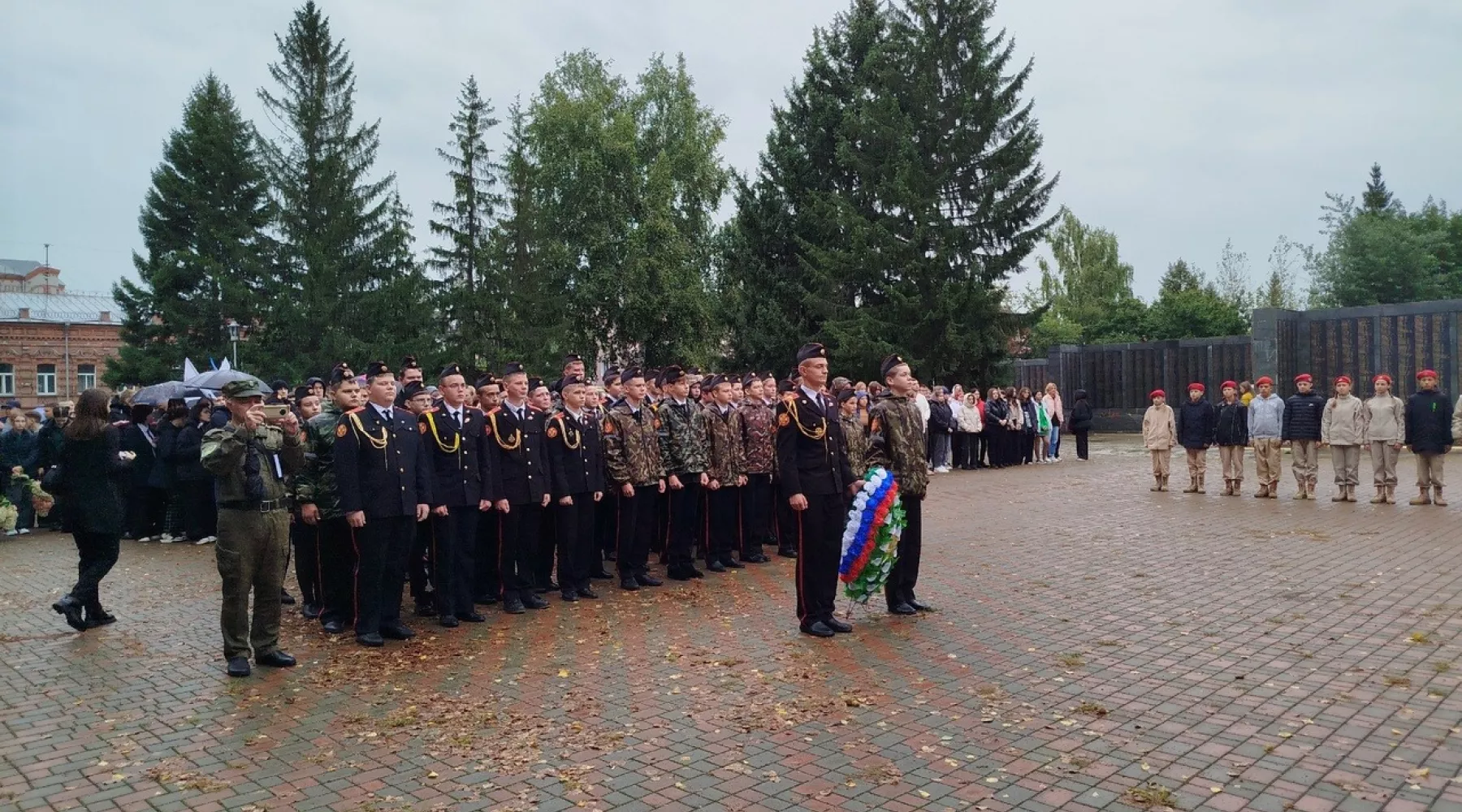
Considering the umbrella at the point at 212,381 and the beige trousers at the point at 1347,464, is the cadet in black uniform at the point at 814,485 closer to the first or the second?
the beige trousers at the point at 1347,464

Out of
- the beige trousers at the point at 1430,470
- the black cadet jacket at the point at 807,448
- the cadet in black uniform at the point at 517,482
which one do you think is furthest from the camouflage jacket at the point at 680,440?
the beige trousers at the point at 1430,470

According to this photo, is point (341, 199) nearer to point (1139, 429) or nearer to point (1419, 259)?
point (1139, 429)

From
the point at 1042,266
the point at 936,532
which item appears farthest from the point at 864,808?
the point at 1042,266

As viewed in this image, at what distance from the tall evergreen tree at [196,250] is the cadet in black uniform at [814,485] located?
108 feet

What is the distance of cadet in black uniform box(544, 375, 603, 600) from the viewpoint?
9367mm

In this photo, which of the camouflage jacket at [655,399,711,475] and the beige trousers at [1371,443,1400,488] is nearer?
the camouflage jacket at [655,399,711,475]

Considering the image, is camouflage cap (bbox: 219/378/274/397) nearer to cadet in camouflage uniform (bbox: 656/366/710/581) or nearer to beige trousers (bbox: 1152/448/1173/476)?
cadet in camouflage uniform (bbox: 656/366/710/581)

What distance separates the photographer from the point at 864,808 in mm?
Result: 4508

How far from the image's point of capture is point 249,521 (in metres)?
7.10

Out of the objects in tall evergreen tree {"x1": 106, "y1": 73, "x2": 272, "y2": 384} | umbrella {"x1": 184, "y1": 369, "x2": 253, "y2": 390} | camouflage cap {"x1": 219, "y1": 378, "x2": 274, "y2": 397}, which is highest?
tall evergreen tree {"x1": 106, "y1": 73, "x2": 272, "y2": 384}

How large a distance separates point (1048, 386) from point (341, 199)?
25073 mm

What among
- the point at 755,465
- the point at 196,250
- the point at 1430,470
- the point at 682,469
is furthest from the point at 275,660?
the point at 196,250

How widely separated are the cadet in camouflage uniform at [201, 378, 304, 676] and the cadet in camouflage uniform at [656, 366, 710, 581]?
4.07 meters

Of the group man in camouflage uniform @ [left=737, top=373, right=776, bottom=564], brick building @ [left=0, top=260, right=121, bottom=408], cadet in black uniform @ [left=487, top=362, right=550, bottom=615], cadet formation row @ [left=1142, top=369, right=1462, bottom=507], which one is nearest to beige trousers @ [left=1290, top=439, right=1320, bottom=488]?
cadet formation row @ [left=1142, top=369, right=1462, bottom=507]
